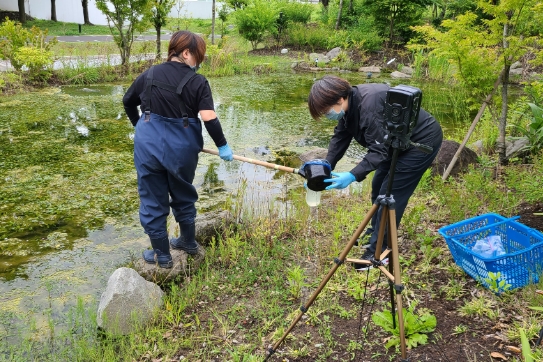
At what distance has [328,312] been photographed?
9.32ft

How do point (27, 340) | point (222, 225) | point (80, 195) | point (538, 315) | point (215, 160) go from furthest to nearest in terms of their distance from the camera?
point (215, 160), point (80, 195), point (222, 225), point (27, 340), point (538, 315)

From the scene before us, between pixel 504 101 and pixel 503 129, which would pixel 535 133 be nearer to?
pixel 503 129

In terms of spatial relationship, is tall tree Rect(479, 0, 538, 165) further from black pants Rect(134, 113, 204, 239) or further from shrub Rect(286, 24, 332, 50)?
shrub Rect(286, 24, 332, 50)

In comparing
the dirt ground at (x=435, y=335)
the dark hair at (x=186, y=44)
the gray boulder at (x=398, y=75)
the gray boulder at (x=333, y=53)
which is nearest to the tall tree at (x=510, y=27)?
the dirt ground at (x=435, y=335)

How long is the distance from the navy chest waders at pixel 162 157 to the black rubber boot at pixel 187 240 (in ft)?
0.77

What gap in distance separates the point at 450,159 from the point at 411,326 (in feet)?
9.92

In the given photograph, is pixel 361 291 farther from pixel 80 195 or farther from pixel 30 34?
pixel 30 34

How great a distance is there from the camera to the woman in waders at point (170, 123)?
294 centimetres

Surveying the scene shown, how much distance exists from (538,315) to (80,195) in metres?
4.48

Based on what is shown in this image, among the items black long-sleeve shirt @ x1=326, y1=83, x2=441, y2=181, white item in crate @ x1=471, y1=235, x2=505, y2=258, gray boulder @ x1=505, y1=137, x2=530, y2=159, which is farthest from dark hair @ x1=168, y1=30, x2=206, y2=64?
gray boulder @ x1=505, y1=137, x2=530, y2=159

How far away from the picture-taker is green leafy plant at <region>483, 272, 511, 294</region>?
8.34ft

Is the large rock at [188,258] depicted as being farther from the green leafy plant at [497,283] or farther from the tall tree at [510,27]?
the tall tree at [510,27]

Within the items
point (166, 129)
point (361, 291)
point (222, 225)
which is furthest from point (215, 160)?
point (361, 291)

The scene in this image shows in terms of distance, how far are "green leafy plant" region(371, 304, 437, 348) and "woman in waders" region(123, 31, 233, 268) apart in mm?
1641
